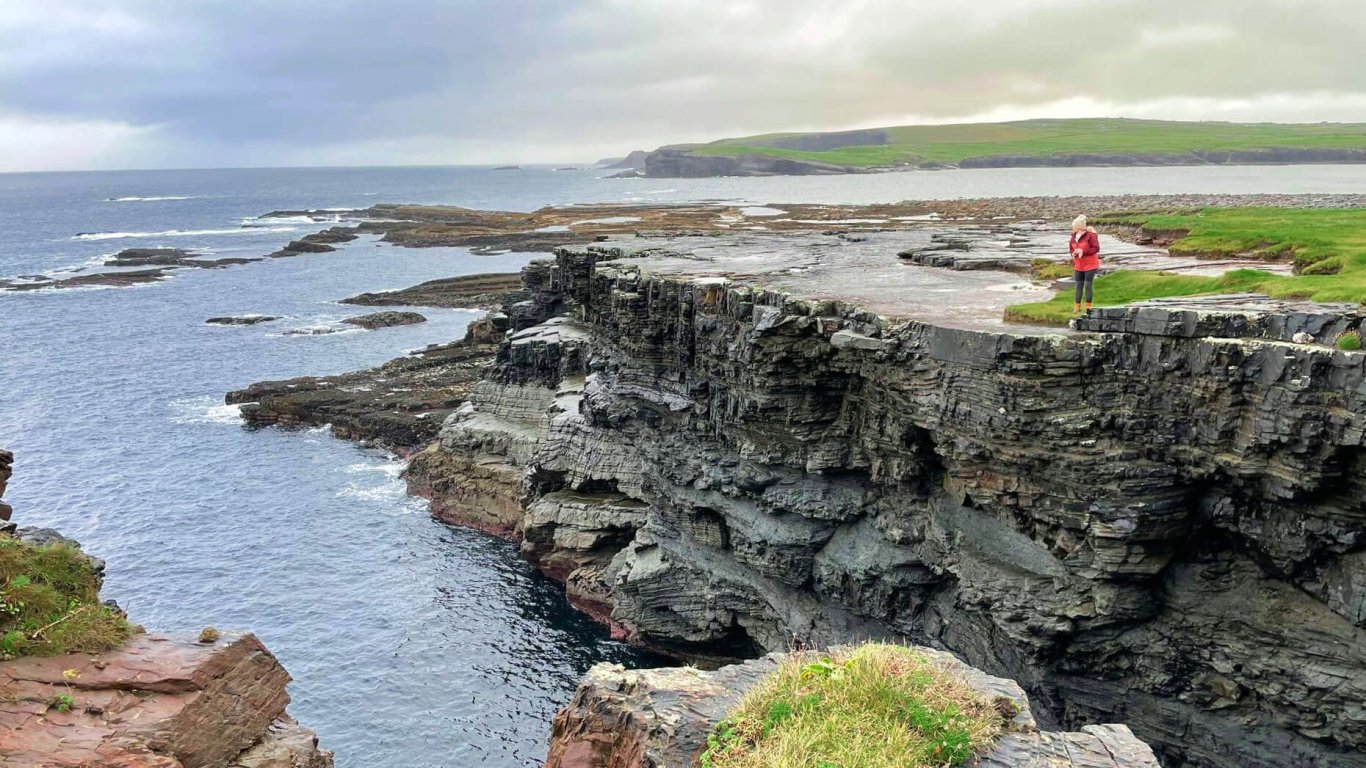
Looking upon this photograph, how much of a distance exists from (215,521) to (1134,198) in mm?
116981

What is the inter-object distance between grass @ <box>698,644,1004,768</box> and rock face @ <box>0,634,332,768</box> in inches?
372

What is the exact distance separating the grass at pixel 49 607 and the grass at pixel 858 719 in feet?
39.5

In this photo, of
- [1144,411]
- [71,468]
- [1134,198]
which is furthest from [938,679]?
[1134,198]

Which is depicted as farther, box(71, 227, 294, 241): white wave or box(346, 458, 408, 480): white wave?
box(71, 227, 294, 241): white wave

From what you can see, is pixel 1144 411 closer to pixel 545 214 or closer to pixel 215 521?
pixel 215 521

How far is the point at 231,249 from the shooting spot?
163375 mm

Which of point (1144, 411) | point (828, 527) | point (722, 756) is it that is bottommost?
point (828, 527)

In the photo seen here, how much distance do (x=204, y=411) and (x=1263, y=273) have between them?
64.9 m

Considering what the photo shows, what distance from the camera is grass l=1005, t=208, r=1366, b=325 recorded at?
979 inches

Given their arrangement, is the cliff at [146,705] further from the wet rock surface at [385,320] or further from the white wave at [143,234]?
the white wave at [143,234]

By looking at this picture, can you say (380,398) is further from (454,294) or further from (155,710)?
(155,710)

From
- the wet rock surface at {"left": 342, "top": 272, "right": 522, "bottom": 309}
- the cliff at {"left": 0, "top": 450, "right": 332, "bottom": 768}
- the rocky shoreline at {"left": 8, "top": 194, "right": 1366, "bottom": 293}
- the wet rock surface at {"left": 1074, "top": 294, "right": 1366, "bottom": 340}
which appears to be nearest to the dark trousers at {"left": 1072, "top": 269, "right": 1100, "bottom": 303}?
the wet rock surface at {"left": 1074, "top": 294, "right": 1366, "bottom": 340}

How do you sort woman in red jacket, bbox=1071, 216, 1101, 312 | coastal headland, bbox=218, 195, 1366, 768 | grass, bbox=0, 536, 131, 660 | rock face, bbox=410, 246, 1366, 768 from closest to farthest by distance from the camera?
grass, bbox=0, 536, 131, 660 < rock face, bbox=410, 246, 1366, 768 < coastal headland, bbox=218, 195, 1366, 768 < woman in red jacket, bbox=1071, 216, 1101, 312

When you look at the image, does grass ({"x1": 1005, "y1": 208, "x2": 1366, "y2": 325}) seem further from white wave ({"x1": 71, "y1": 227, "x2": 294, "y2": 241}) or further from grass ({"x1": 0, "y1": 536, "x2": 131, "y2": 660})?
white wave ({"x1": 71, "y1": 227, "x2": 294, "y2": 241})
